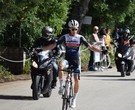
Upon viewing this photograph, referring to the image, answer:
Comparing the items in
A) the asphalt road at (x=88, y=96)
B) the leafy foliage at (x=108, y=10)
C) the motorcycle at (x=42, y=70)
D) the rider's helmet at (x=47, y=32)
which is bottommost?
the asphalt road at (x=88, y=96)

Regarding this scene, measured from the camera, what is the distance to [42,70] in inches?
466

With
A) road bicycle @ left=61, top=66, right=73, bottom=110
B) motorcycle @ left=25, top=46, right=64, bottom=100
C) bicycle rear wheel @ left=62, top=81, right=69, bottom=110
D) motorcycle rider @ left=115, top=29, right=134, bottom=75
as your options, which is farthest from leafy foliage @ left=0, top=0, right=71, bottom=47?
bicycle rear wheel @ left=62, top=81, right=69, bottom=110

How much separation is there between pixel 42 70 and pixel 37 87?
464 mm

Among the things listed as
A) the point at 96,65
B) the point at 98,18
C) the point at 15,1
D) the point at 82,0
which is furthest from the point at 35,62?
the point at 98,18

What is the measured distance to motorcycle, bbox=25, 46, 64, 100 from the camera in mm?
11747

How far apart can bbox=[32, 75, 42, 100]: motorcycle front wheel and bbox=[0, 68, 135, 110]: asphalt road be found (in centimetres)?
14

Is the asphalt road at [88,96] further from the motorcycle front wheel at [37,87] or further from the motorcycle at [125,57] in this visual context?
the motorcycle at [125,57]

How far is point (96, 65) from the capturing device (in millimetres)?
20781

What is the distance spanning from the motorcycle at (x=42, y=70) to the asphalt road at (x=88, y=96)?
26 centimetres

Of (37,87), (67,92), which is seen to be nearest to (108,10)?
(37,87)

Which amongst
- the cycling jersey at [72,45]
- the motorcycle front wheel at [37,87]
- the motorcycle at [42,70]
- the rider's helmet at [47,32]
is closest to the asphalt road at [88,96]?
the motorcycle front wheel at [37,87]

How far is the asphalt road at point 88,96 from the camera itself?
1096 centimetres

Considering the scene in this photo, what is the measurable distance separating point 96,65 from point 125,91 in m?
7.01

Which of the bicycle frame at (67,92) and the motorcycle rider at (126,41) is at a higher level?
the motorcycle rider at (126,41)
